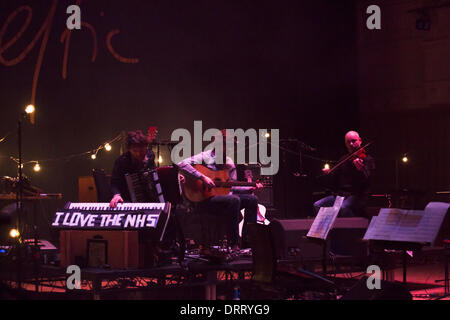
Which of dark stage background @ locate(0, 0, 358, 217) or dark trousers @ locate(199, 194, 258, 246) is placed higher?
dark stage background @ locate(0, 0, 358, 217)

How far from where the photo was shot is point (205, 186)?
7387 mm

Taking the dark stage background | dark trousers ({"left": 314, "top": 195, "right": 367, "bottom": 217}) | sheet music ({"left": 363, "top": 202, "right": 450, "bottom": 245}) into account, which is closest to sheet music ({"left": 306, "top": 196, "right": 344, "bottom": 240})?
sheet music ({"left": 363, "top": 202, "right": 450, "bottom": 245})

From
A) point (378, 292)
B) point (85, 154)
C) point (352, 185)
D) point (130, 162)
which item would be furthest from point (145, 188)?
point (85, 154)

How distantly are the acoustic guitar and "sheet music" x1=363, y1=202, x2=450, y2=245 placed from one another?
101 inches

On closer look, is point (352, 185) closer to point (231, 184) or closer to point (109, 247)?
point (231, 184)

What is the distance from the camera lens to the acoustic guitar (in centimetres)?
740

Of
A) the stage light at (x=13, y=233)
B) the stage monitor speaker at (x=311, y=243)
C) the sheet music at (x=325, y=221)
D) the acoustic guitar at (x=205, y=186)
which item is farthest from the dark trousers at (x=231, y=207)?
the stage light at (x=13, y=233)

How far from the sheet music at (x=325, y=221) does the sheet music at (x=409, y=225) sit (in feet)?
1.63

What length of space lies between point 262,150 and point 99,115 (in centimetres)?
284

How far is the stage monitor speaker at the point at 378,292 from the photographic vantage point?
14.2 ft

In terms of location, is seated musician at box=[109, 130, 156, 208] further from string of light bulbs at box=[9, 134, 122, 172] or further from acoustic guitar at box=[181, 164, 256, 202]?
string of light bulbs at box=[9, 134, 122, 172]

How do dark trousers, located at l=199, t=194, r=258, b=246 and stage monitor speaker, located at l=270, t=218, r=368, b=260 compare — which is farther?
dark trousers, located at l=199, t=194, r=258, b=246
